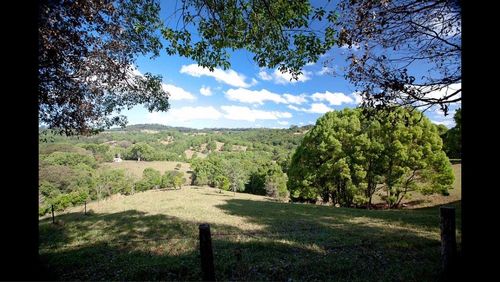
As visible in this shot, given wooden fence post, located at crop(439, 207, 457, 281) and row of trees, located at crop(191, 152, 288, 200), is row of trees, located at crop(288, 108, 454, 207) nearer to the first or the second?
row of trees, located at crop(191, 152, 288, 200)

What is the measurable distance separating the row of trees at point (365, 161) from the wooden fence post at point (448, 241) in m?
25.1

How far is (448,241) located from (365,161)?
89.2 ft

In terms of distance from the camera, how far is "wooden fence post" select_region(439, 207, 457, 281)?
5383 mm

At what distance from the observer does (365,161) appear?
1216 inches

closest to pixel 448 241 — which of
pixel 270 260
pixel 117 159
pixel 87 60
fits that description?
pixel 270 260

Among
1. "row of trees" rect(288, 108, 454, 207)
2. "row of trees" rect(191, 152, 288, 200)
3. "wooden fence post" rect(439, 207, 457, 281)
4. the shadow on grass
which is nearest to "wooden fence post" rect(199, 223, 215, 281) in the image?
the shadow on grass

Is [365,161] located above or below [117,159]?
above

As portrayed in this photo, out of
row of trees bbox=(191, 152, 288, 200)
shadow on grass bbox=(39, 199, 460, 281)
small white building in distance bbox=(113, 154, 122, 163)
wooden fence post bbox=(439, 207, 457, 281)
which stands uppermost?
wooden fence post bbox=(439, 207, 457, 281)

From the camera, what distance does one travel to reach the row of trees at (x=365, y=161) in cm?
2870

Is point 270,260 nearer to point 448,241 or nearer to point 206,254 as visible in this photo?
point 206,254

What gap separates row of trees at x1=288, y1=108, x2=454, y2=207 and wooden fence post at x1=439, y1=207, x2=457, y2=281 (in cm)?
2507

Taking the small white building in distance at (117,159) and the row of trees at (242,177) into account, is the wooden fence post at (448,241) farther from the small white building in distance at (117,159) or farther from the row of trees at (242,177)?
the small white building in distance at (117,159)

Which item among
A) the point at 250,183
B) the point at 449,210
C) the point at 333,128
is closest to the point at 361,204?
the point at 333,128

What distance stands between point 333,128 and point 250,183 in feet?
138
